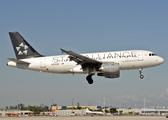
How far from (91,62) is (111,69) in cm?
341

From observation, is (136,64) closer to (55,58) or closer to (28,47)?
(55,58)

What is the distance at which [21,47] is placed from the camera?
158ft

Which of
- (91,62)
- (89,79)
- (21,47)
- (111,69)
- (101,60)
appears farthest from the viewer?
(21,47)

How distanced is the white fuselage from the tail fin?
63.4 inches

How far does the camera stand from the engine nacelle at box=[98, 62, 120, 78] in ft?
135

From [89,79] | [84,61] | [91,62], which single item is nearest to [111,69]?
[91,62]

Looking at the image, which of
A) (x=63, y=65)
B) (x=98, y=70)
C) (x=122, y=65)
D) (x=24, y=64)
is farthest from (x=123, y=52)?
(x=24, y=64)

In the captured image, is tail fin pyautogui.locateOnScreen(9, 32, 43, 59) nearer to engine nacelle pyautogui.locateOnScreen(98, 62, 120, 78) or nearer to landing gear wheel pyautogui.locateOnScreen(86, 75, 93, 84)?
landing gear wheel pyautogui.locateOnScreen(86, 75, 93, 84)

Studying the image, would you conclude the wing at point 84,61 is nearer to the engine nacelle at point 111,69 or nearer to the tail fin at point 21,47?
the engine nacelle at point 111,69

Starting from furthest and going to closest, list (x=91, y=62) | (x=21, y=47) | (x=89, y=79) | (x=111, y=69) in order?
(x=21, y=47) < (x=89, y=79) < (x=91, y=62) < (x=111, y=69)

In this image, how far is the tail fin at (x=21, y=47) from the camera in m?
47.4

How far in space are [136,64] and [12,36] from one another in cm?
2329

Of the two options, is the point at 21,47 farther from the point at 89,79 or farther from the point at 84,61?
the point at 89,79

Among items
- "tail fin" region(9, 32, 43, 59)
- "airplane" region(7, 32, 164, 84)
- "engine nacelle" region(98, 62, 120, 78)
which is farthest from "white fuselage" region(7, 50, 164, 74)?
"tail fin" region(9, 32, 43, 59)
